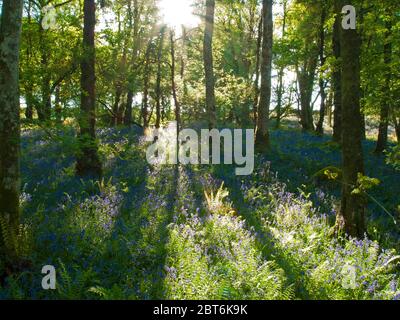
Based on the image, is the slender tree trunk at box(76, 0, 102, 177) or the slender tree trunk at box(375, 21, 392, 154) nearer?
the slender tree trunk at box(375, 21, 392, 154)

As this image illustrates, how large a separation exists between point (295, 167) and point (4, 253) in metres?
10.8

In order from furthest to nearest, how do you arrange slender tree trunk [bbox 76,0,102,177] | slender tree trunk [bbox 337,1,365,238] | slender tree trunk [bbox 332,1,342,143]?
slender tree trunk [bbox 332,1,342,143], slender tree trunk [bbox 76,0,102,177], slender tree trunk [bbox 337,1,365,238]

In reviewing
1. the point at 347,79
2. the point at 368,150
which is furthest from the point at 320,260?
the point at 368,150

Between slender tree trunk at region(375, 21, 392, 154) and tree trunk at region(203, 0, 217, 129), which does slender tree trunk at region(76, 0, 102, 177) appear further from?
slender tree trunk at region(375, 21, 392, 154)

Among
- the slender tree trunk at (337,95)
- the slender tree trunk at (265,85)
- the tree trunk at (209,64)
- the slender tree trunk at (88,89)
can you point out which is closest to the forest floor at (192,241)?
the slender tree trunk at (88,89)

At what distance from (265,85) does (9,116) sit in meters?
12.1

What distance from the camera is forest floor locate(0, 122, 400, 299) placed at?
211 inches

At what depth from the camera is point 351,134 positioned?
25.5 ft

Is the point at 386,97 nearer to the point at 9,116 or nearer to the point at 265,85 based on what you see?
the point at 265,85

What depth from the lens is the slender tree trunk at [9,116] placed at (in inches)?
222

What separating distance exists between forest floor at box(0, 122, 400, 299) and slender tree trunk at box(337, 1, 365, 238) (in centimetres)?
48

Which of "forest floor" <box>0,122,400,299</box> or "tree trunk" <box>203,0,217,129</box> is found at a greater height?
"tree trunk" <box>203,0,217,129</box>

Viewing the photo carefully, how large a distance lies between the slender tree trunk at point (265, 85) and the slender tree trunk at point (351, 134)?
839 centimetres

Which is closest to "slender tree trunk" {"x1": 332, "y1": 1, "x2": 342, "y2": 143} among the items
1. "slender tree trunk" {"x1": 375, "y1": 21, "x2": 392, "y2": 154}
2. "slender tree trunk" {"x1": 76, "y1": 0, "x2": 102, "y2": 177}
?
"slender tree trunk" {"x1": 375, "y1": 21, "x2": 392, "y2": 154}
